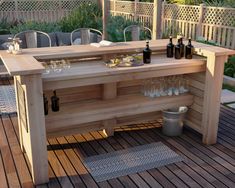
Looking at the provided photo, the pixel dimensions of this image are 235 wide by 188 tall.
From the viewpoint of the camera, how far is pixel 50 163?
322 centimetres

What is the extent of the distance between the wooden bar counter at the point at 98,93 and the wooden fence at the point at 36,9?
8.72m

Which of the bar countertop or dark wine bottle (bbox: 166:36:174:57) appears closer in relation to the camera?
the bar countertop

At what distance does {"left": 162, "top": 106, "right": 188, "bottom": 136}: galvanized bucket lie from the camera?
379 centimetres

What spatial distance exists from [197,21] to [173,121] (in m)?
5.15

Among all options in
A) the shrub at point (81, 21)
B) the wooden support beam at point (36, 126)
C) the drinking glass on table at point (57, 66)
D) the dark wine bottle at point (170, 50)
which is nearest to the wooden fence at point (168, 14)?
the shrub at point (81, 21)

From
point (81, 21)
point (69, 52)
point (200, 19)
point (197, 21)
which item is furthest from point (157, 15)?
point (81, 21)

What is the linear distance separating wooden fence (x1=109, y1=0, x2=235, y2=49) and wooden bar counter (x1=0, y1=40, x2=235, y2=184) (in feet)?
13.1

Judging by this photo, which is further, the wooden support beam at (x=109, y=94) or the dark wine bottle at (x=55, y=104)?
the wooden support beam at (x=109, y=94)

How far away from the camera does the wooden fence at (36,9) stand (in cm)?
1172

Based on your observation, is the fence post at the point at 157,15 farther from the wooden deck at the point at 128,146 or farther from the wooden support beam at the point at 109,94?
the wooden support beam at the point at 109,94

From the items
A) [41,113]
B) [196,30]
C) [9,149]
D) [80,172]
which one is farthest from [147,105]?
[196,30]

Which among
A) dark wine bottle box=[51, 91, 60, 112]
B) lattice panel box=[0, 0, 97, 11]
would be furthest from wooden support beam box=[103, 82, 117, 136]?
lattice panel box=[0, 0, 97, 11]

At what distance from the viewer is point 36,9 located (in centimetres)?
1203

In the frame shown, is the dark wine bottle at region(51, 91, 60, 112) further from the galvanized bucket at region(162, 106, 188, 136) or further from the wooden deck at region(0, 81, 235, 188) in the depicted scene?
the galvanized bucket at region(162, 106, 188, 136)
